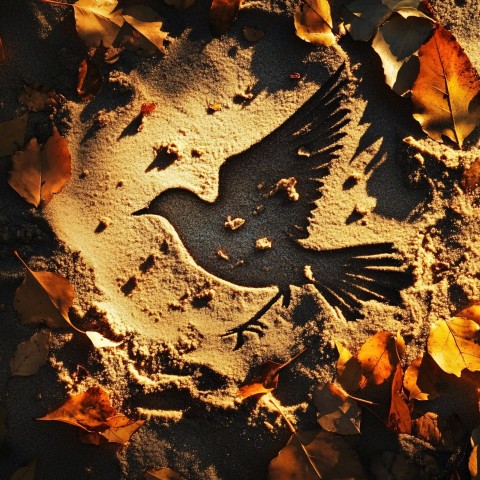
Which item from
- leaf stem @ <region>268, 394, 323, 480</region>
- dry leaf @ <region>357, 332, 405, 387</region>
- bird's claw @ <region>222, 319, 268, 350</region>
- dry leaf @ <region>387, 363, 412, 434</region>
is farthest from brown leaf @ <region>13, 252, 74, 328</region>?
dry leaf @ <region>387, 363, 412, 434</region>

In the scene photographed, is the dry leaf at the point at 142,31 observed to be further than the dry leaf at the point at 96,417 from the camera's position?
Yes

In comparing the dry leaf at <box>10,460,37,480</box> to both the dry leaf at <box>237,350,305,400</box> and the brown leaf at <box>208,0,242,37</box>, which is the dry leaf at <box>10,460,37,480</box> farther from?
the brown leaf at <box>208,0,242,37</box>

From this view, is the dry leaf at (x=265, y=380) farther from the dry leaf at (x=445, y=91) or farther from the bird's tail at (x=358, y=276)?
the dry leaf at (x=445, y=91)

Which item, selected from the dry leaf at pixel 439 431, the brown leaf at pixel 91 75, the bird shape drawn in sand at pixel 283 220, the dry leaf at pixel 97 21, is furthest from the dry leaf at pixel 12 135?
the dry leaf at pixel 439 431

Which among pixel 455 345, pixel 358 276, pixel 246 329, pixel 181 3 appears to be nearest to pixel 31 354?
pixel 246 329

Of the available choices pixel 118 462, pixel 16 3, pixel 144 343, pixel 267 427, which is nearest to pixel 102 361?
pixel 144 343

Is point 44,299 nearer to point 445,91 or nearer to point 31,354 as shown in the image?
point 31,354

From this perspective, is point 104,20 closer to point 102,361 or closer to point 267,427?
point 102,361
